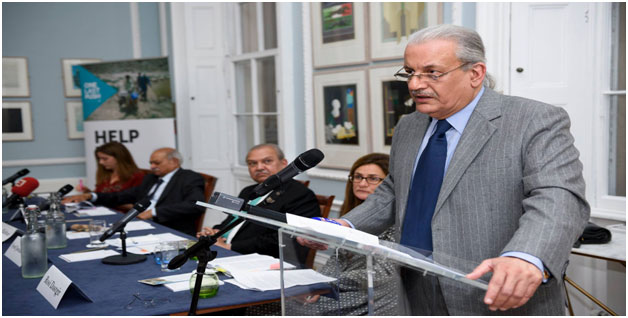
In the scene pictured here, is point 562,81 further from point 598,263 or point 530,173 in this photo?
point 530,173

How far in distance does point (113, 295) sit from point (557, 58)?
8.34ft

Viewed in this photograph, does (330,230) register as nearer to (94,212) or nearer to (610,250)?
(610,250)

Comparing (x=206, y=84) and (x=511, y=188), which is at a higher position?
(x=206, y=84)

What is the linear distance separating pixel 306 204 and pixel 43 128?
196 inches

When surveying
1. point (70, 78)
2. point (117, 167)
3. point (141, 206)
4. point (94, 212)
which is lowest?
point (94, 212)

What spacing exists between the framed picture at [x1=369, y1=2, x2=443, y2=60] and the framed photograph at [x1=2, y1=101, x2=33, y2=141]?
4537mm

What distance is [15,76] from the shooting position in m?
→ 7.19

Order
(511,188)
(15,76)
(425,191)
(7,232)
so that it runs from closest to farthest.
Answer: (511,188)
(425,191)
(7,232)
(15,76)

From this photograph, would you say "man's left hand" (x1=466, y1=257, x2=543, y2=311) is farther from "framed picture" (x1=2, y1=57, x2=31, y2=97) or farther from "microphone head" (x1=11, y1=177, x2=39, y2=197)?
"framed picture" (x1=2, y1=57, x2=31, y2=97)

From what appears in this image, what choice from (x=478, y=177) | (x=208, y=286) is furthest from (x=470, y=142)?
(x=208, y=286)

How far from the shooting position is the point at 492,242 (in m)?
1.55

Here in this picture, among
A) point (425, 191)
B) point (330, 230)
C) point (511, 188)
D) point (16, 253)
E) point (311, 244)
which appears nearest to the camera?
point (330, 230)

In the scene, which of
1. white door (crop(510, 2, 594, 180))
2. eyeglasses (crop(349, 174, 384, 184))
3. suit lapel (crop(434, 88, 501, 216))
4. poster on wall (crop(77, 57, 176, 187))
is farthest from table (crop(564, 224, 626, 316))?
poster on wall (crop(77, 57, 176, 187))

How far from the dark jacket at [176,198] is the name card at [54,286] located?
1.89 m
